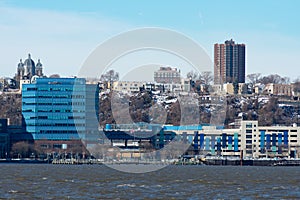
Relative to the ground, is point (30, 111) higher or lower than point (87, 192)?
higher

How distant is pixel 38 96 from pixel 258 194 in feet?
415

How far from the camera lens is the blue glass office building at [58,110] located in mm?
198250

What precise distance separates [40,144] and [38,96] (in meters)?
9.63

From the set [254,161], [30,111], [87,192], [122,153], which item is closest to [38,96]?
[30,111]

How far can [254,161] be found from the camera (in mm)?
191250

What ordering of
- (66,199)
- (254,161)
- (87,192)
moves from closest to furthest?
(66,199), (87,192), (254,161)

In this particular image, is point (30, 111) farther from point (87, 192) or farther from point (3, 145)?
point (87, 192)

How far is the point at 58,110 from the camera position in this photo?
198250mm

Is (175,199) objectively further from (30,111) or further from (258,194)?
(30,111)

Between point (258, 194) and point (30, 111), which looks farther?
point (30, 111)

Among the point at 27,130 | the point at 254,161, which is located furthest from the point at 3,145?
the point at 254,161

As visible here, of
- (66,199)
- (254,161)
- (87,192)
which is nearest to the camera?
(66,199)

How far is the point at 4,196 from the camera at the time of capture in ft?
231

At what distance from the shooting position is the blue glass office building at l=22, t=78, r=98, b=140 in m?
198
